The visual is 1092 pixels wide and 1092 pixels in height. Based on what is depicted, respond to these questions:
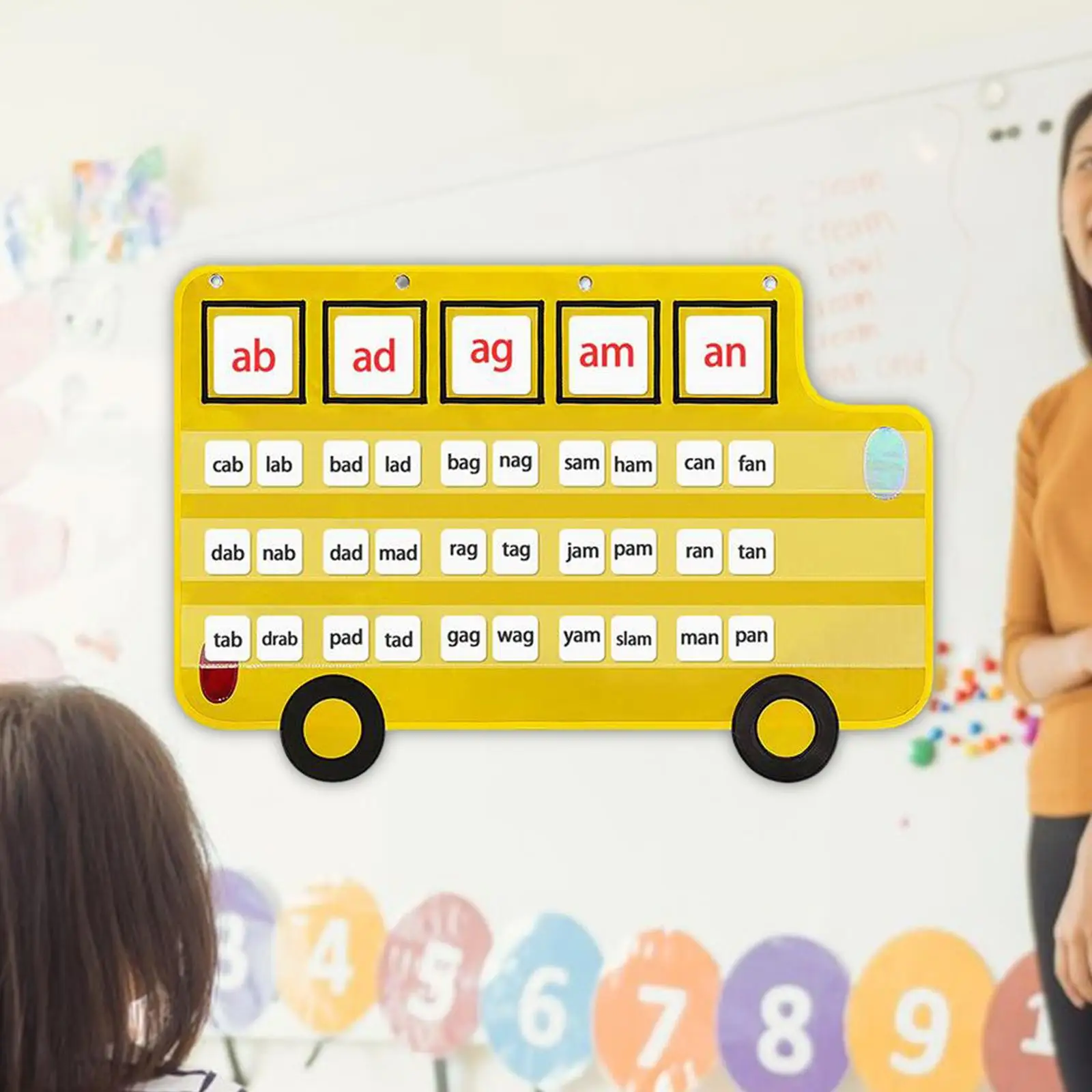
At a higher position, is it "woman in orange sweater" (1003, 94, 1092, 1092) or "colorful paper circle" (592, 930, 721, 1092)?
"woman in orange sweater" (1003, 94, 1092, 1092)

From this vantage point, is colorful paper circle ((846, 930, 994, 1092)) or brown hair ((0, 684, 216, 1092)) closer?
brown hair ((0, 684, 216, 1092))

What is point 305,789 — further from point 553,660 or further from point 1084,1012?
point 1084,1012

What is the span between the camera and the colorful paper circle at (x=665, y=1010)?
1009 mm

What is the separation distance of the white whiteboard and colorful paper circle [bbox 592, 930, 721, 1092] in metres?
0.02

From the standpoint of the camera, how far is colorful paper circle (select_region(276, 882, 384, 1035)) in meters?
1.03

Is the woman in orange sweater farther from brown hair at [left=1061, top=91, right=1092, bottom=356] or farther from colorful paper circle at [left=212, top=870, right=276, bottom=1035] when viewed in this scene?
colorful paper circle at [left=212, top=870, right=276, bottom=1035]

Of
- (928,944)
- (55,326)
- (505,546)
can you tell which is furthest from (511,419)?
(928,944)

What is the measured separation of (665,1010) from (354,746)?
294mm

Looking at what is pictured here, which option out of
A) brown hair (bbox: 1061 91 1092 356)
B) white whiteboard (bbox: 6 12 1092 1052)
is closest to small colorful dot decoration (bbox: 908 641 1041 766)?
white whiteboard (bbox: 6 12 1092 1052)

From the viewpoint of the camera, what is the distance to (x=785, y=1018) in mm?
1008

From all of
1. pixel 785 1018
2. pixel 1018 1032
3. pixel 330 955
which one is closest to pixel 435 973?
pixel 330 955

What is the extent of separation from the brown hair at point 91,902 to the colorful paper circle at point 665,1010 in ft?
1.14

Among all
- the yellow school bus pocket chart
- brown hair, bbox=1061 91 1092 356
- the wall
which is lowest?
the yellow school bus pocket chart

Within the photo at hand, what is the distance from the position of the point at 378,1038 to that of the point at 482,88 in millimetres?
707
